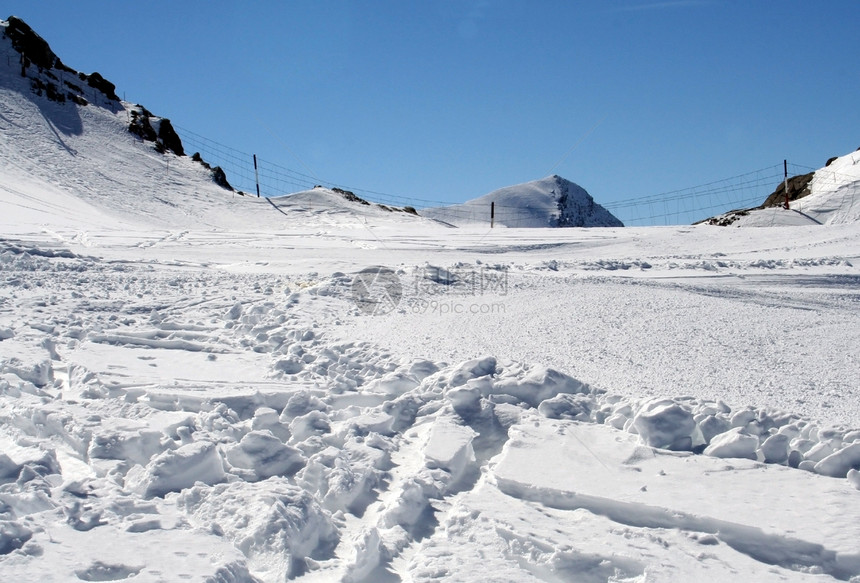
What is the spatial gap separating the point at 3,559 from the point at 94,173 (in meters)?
28.8

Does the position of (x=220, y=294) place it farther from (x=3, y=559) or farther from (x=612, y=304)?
(x=3, y=559)

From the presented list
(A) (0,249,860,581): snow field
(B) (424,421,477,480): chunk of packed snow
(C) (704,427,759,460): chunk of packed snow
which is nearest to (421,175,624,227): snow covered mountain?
(A) (0,249,860,581): snow field

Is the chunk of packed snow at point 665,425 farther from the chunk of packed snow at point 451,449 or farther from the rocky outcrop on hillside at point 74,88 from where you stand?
the rocky outcrop on hillside at point 74,88

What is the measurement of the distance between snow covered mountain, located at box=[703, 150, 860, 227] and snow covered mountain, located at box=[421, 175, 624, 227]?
75.2ft

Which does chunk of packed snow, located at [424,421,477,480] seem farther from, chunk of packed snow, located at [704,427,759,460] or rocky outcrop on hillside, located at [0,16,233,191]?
rocky outcrop on hillside, located at [0,16,233,191]

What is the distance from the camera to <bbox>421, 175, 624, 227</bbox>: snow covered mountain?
171ft

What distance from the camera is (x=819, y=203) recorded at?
2588 cm

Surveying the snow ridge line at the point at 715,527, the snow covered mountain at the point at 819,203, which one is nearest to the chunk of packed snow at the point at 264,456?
the snow ridge line at the point at 715,527

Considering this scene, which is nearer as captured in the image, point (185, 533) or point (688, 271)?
point (185, 533)

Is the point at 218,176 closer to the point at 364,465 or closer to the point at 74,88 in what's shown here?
the point at 74,88

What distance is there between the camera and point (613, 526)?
135 inches

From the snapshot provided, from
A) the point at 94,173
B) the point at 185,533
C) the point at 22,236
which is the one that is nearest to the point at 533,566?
the point at 185,533

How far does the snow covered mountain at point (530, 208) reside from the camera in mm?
52062

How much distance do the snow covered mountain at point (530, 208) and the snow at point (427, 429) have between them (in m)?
39.3
